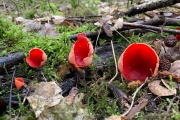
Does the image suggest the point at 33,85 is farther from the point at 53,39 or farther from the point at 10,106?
the point at 53,39

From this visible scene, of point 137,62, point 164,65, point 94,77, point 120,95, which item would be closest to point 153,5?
point 137,62

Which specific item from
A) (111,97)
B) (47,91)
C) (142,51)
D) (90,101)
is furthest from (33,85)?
(142,51)

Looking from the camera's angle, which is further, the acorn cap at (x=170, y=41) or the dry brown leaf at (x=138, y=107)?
the acorn cap at (x=170, y=41)

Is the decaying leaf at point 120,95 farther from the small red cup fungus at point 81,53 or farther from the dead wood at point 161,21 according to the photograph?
the dead wood at point 161,21

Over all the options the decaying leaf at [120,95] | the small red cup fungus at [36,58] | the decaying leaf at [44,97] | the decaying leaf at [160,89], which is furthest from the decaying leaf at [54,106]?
the decaying leaf at [160,89]

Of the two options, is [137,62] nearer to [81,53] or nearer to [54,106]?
[81,53]
